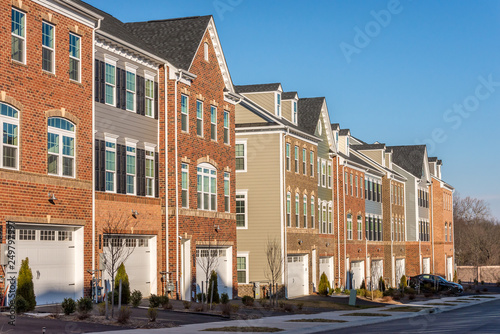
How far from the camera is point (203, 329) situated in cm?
2466

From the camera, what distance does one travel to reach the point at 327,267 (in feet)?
187

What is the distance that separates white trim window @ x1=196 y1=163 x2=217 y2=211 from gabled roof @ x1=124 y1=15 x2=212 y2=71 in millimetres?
5438

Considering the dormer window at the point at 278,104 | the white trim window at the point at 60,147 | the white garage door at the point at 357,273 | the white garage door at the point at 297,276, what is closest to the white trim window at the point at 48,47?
the white trim window at the point at 60,147

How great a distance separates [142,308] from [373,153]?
48651mm

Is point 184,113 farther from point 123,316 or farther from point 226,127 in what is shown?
point 123,316

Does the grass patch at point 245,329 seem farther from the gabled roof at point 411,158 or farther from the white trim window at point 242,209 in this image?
the gabled roof at point 411,158

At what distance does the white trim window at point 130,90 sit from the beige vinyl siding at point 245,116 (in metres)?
14.6

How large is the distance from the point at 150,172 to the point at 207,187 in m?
5.26

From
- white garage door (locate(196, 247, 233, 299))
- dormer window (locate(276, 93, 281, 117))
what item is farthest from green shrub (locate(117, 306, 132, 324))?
dormer window (locate(276, 93, 281, 117))

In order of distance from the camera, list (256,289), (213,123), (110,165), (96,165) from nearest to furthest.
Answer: (96,165) → (110,165) → (213,123) → (256,289)

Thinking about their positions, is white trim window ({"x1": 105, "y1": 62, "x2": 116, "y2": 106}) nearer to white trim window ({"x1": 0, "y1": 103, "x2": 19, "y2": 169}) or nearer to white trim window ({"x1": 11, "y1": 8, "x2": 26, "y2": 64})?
white trim window ({"x1": 11, "y1": 8, "x2": 26, "y2": 64})

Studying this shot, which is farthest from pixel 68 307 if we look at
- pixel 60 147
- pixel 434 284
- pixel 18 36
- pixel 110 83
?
pixel 434 284

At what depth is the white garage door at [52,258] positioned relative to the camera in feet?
84.7

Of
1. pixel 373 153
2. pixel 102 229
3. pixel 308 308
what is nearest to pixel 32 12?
pixel 102 229
